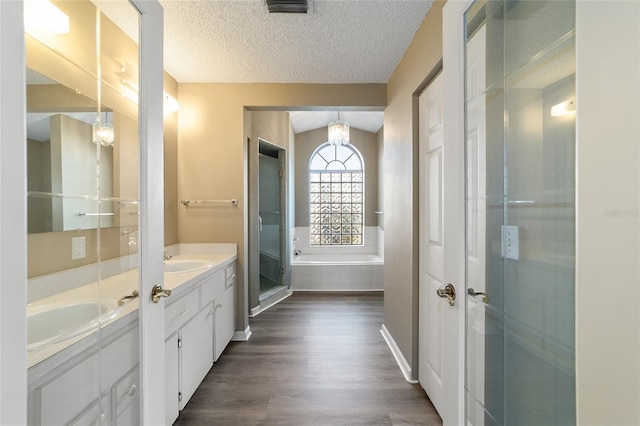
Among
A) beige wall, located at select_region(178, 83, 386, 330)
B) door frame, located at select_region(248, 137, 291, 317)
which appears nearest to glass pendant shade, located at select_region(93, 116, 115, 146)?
beige wall, located at select_region(178, 83, 386, 330)

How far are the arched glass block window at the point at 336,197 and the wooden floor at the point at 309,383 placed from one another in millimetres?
2661

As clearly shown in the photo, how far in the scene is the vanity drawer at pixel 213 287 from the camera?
6.81 feet

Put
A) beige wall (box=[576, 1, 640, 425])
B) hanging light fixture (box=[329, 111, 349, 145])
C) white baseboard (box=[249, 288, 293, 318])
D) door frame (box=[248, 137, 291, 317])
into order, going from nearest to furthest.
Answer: beige wall (box=[576, 1, 640, 425]) → door frame (box=[248, 137, 291, 317]) → white baseboard (box=[249, 288, 293, 318]) → hanging light fixture (box=[329, 111, 349, 145])

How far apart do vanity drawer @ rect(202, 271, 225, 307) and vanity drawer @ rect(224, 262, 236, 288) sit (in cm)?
8

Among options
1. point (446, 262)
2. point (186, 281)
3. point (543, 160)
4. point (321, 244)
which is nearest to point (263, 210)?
point (321, 244)

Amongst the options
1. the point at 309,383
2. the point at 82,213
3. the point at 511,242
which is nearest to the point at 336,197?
the point at 309,383

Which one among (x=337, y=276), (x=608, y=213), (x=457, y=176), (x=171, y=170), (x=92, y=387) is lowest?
(x=337, y=276)

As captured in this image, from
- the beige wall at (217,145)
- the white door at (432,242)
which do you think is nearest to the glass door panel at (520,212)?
the white door at (432,242)

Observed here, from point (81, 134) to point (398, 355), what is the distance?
8.36 feet

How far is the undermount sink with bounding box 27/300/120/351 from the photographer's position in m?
0.74

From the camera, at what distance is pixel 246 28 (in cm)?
Answer: 194

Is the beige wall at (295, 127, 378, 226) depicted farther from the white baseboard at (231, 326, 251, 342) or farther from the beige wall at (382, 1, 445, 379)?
the white baseboard at (231, 326, 251, 342)

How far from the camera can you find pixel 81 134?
96 cm

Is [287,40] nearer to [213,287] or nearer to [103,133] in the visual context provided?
[103,133]
